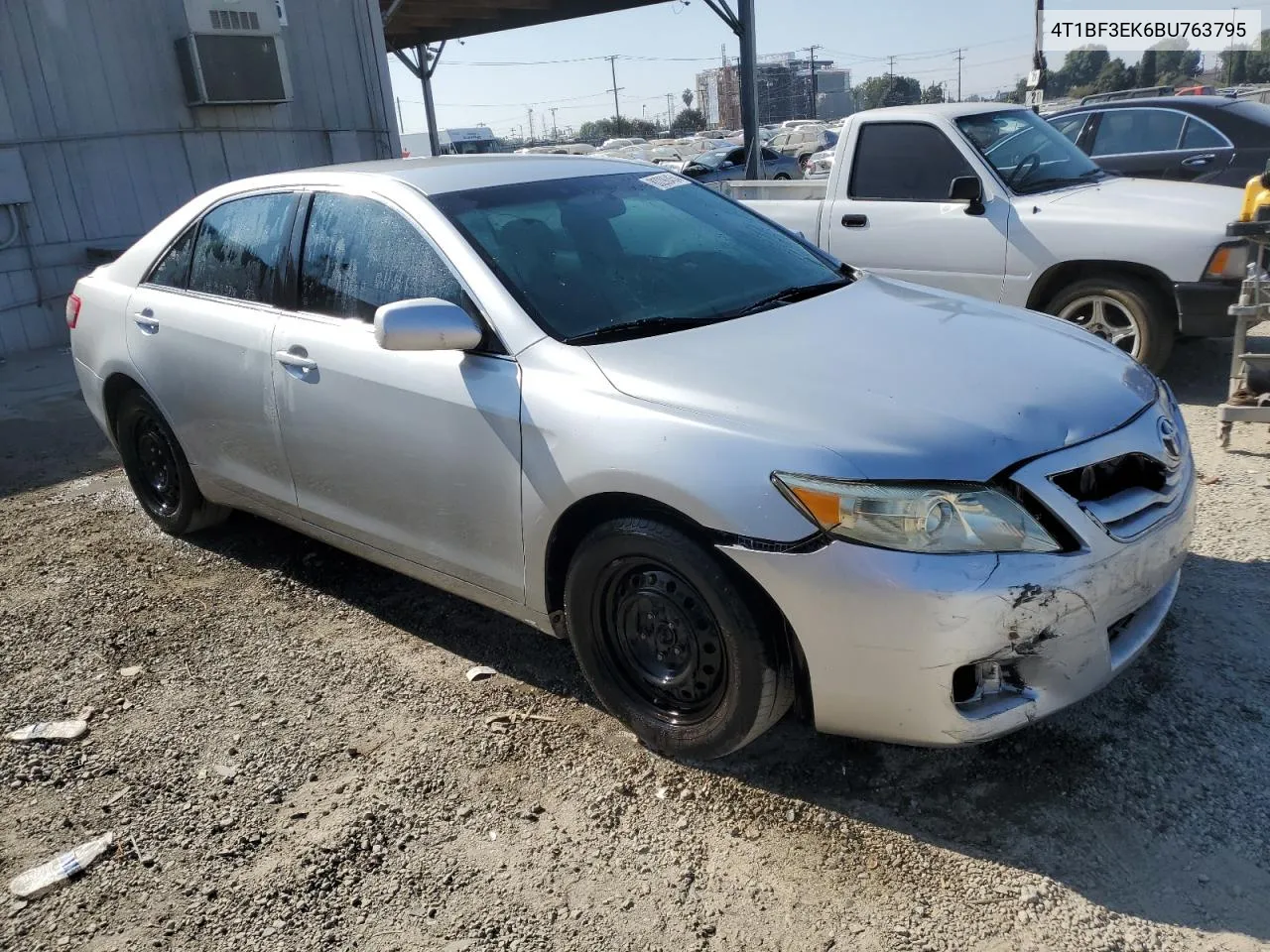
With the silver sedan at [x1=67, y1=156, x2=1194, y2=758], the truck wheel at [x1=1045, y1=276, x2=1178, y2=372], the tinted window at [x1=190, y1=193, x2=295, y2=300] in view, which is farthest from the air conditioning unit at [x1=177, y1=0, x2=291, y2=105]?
the truck wheel at [x1=1045, y1=276, x2=1178, y2=372]

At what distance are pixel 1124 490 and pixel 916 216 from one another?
438 cm

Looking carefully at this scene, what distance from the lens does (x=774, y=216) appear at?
23.9 feet

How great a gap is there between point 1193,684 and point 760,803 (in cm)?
146

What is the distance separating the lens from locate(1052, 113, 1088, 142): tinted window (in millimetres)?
9797

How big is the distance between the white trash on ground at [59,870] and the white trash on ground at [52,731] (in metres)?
0.65

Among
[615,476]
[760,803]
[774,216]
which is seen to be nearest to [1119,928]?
[760,803]

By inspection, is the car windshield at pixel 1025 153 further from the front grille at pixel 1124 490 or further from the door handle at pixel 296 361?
the door handle at pixel 296 361

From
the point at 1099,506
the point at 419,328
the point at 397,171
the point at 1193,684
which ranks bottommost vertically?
the point at 1193,684

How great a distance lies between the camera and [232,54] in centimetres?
1110

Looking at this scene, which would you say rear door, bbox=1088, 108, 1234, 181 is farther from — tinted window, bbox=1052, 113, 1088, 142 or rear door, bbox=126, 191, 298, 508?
rear door, bbox=126, 191, 298, 508

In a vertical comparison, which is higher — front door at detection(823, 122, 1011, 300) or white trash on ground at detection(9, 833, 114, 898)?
front door at detection(823, 122, 1011, 300)

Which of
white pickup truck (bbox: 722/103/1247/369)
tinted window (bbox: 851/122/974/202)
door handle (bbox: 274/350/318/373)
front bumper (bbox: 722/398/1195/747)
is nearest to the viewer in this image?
front bumper (bbox: 722/398/1195/747)

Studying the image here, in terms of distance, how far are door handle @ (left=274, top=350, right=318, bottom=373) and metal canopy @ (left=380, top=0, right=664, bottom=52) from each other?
13.2 m

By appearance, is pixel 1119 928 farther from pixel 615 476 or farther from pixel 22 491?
pixel 22 491
